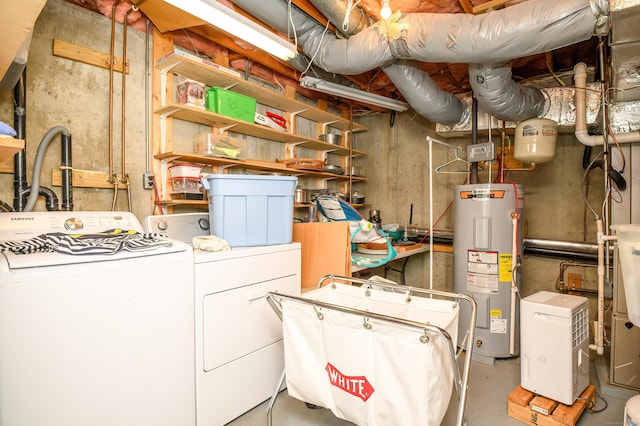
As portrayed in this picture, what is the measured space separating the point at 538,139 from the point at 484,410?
2051mm

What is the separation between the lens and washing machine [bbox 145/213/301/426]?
1859 mm

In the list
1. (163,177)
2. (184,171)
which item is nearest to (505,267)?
(184,171)

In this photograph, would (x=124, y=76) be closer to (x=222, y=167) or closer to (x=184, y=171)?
(x=184, y=171)

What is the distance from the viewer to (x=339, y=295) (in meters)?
1.97

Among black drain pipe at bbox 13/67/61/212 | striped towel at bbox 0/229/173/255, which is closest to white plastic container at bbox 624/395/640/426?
striped towel at bbox 0/229/173/255

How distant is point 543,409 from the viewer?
2.01m

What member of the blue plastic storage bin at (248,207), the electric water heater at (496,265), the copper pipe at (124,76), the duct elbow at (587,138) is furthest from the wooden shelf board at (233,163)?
the duct elbow at (587,138)

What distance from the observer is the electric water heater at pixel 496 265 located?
288 cm

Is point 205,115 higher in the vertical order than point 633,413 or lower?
higher

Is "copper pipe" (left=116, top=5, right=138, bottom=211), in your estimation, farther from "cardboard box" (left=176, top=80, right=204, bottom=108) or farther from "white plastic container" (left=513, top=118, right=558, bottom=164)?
"white plastic container" (left=513, top=118, right=558, bottom=164)

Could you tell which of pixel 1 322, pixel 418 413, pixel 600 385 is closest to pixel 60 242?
pixel 1 322

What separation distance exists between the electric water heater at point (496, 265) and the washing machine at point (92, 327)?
228cm

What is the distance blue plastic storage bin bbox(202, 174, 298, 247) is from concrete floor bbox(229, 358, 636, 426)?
101 centimetres

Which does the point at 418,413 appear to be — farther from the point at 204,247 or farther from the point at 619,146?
the point at 619,146
